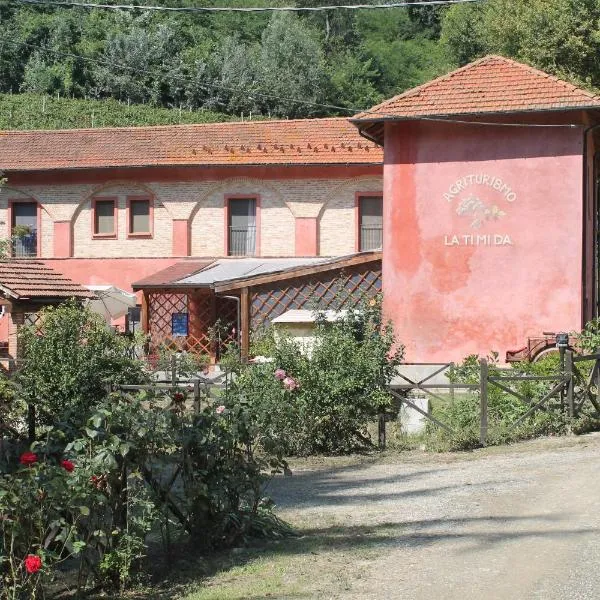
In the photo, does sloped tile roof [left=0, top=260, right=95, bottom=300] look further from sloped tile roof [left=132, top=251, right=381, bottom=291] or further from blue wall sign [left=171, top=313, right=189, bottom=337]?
blue wall sign [left=171, top=313, right=189, bottom=337]

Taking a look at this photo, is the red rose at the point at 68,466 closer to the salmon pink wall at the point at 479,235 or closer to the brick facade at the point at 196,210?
the salmon pink wall at the point at 479,235

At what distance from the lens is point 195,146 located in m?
36.0

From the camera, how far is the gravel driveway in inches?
315

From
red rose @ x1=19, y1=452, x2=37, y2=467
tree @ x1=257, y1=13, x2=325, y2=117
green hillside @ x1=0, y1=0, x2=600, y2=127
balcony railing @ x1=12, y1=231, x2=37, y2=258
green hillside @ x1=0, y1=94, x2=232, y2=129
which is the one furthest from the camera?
tree @ x1=257, y1=13, x2=325, y2=117

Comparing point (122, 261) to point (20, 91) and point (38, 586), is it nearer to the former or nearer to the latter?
point (38, 586)

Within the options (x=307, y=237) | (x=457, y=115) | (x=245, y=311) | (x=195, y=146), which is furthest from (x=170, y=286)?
(x=457, y=115)

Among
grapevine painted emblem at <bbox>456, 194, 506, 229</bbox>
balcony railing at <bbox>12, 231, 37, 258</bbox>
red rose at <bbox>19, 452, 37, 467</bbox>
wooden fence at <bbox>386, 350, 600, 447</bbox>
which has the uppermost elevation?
grapevine painted emblem at <bbox>456, 194, 506, 229</bbox>

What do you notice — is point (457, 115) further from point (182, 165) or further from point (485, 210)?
point (182, 165)

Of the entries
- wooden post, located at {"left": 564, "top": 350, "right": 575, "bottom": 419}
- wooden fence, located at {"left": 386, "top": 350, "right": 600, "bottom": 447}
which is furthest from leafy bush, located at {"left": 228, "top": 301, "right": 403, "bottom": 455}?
wooden post, located at {"left": 564, "top": 350, "right": 575, "bottom": 419}

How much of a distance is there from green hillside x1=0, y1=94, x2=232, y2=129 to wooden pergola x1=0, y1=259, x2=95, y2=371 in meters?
37.7

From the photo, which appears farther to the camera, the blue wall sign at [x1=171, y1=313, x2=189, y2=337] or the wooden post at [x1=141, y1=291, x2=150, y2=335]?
the blue wall sign at [x1=171, y1=313, x2=189, y2=337]

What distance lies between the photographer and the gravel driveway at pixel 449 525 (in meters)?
8.00

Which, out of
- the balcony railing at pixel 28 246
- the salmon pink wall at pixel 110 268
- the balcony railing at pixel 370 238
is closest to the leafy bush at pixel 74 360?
the balcony railing at pixel 370 238

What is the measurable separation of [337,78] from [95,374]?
6149 cm
